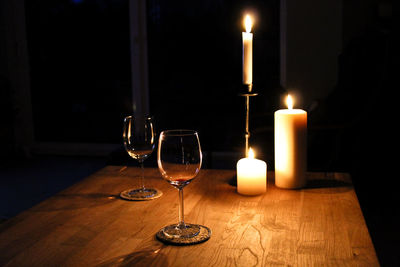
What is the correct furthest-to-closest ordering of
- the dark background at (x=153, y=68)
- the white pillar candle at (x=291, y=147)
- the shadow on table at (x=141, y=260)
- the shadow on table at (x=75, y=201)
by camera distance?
the dark background at (x=153, y=68) → the white pillar candle at (x=291, y=147) → the shadow on table at (x=75, y=201) → the shadow on table at (x=141, y=260)

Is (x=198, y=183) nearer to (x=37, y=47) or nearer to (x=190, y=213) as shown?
(x=190, y=213)

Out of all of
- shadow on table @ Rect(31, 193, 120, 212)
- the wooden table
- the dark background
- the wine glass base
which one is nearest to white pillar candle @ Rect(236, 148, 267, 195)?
the wooden table

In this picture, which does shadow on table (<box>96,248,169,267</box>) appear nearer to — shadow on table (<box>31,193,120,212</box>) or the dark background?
shadow on table (<box>31,193,120,212</box>)

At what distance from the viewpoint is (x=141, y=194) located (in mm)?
1186

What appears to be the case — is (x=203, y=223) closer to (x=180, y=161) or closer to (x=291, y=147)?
(x=180, y=161)

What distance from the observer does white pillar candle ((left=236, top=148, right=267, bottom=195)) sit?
1.17 m

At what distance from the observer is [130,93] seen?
442 cm

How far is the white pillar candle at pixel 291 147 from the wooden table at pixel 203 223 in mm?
36

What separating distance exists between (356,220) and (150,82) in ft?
11.1

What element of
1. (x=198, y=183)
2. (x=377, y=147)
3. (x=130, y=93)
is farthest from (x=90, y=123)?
(x=198, y=183)

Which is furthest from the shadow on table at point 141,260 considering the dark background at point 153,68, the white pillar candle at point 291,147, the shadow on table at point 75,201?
the dark background at point 153,68

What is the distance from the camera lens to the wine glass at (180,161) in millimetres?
879

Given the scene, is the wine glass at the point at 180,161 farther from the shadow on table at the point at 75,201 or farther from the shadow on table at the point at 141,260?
the shadow on table at the point at 75,201

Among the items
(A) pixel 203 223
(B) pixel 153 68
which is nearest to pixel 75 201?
(A) pixel 203 223
